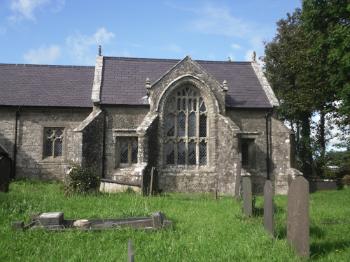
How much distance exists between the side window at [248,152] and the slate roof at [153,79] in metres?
1.96

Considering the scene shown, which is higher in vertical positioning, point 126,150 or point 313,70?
point 313,70

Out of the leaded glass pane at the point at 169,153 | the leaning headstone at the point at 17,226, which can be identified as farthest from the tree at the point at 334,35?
the leaning headstone at the point at 17,226

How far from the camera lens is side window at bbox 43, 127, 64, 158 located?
75.2ft

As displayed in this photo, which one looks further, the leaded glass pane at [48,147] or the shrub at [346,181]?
the shrub at [346,181]

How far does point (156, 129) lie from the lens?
2084 cm

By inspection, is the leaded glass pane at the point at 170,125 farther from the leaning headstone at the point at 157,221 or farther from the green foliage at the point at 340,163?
the green foliage at the point at 340,163

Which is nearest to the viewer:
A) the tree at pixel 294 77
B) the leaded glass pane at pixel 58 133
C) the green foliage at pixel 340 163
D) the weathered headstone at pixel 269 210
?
the weathered headstone at pixel 269 210

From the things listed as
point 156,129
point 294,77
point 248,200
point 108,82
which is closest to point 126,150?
point 156,129

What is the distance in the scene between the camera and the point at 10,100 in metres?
22.9

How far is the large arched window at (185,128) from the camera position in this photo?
21.5 meters

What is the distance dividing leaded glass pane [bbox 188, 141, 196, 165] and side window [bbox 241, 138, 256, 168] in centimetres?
282

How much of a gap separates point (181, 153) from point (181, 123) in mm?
1602

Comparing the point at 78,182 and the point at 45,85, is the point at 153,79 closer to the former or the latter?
the point at 45,85

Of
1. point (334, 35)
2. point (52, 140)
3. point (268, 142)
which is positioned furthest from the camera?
point (52, 140)
